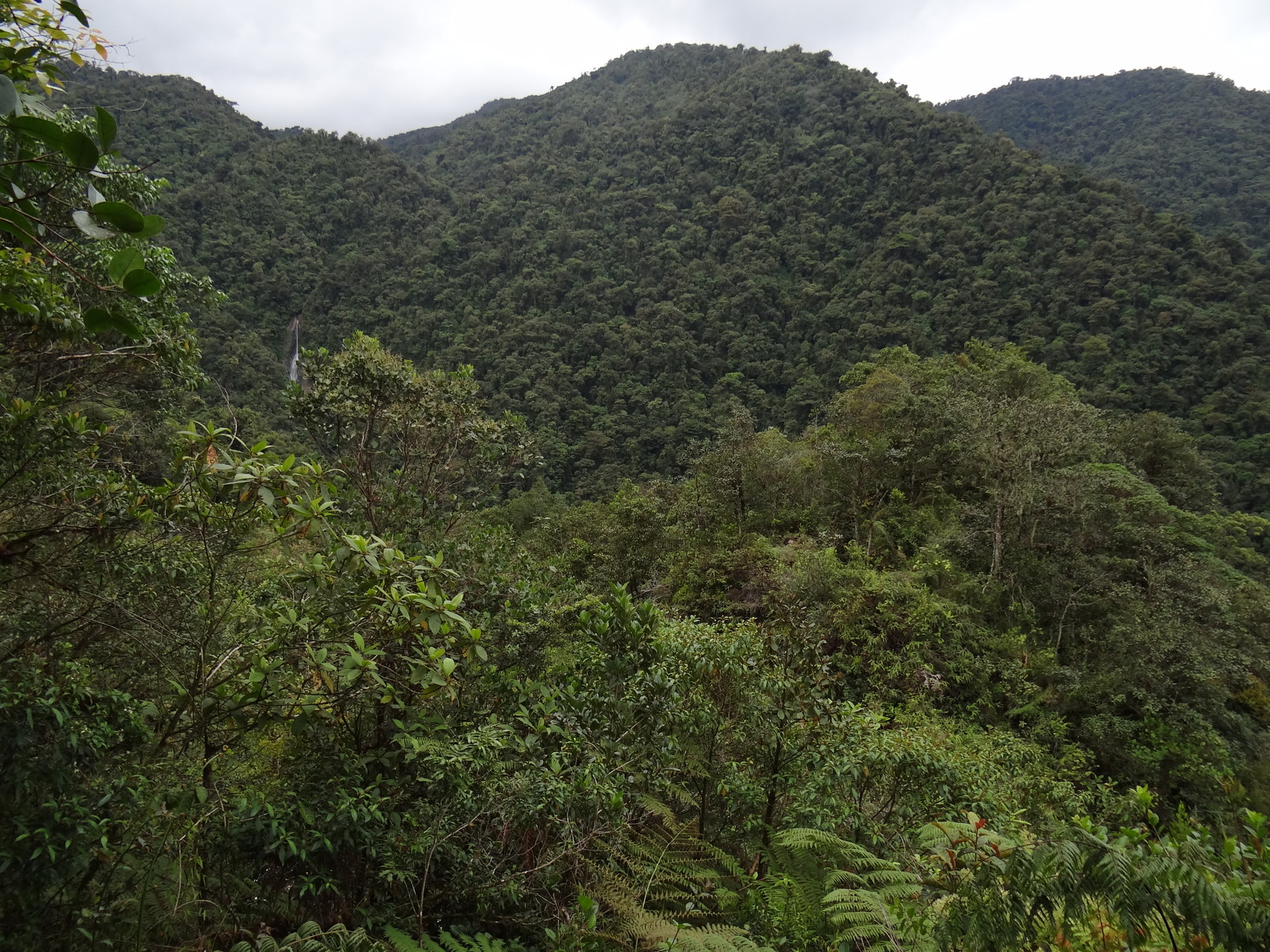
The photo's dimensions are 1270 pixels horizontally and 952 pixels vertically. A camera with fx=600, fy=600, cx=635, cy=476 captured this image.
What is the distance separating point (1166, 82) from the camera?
2216 inches

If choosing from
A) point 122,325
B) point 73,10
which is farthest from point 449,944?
point 73,10

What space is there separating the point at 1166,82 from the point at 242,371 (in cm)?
8126

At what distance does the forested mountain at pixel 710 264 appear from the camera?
25344 millimetres

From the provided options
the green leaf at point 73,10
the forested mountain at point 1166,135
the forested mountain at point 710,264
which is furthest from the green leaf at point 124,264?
the forested mountain at point 1166,135

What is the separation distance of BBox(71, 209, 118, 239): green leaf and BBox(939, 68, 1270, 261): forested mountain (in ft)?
140

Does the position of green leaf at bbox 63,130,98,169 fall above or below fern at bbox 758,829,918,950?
above

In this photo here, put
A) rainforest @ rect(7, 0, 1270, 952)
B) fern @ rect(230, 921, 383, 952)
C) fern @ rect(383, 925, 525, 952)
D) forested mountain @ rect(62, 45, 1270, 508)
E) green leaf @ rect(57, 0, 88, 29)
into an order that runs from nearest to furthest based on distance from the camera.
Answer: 1. green leaf @ rect(57, 0, 88, 29)
2. fern @ rect(230, 921, 383, 952)
3. rainforest @ rect(7, 0, 1270, 952)
4. fern @ rect(383, 925, 525, 952)
5. forested mountain @ rect(62, 45, 1270, 508)

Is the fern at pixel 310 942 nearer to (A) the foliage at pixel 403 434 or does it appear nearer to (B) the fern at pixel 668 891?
(B) the fern at pixel 668 891

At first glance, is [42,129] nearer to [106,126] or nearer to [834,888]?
[106,126]

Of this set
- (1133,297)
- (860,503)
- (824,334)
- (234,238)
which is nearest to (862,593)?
(860,503)

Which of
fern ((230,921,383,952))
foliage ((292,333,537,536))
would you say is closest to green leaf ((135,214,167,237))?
fern ((230,921,383,952))

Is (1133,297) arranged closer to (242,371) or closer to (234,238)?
(242,371)

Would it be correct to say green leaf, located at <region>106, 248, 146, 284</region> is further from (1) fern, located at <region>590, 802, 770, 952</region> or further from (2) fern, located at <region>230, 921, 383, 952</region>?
(1) fern, located at <region>590, 802, 770, 952</region>

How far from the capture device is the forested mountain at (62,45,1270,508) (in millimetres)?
25344
